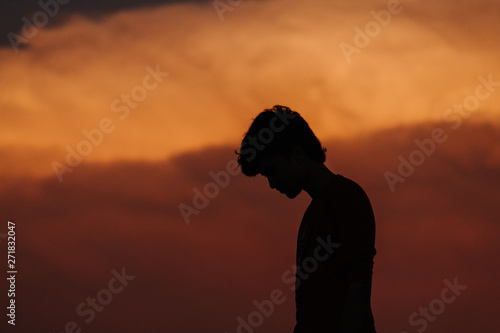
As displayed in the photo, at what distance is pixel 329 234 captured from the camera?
3.69 meters

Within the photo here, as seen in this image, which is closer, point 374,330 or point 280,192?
point 374,330

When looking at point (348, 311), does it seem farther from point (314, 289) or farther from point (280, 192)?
point (280, 192)

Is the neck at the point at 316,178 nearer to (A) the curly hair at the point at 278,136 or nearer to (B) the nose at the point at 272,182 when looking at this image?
(A) the curly hair at the point at 278,136

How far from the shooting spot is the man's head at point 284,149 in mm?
3918

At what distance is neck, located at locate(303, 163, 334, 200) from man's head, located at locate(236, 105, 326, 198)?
0.10 feet

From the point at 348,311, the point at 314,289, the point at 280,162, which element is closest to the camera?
the point at 348,311

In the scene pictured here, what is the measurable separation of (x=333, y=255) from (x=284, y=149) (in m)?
0.73

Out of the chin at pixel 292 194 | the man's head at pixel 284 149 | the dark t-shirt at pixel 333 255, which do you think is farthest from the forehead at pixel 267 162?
the dark t-shirt at pixel 333 255

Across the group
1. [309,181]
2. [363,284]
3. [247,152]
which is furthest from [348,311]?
[247,152]

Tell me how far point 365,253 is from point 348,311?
329 mm

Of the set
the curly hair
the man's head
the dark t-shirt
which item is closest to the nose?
the man's head

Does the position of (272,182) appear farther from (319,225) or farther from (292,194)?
(319,225)

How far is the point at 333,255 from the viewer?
11.9 ft

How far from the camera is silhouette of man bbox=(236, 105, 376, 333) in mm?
3496
